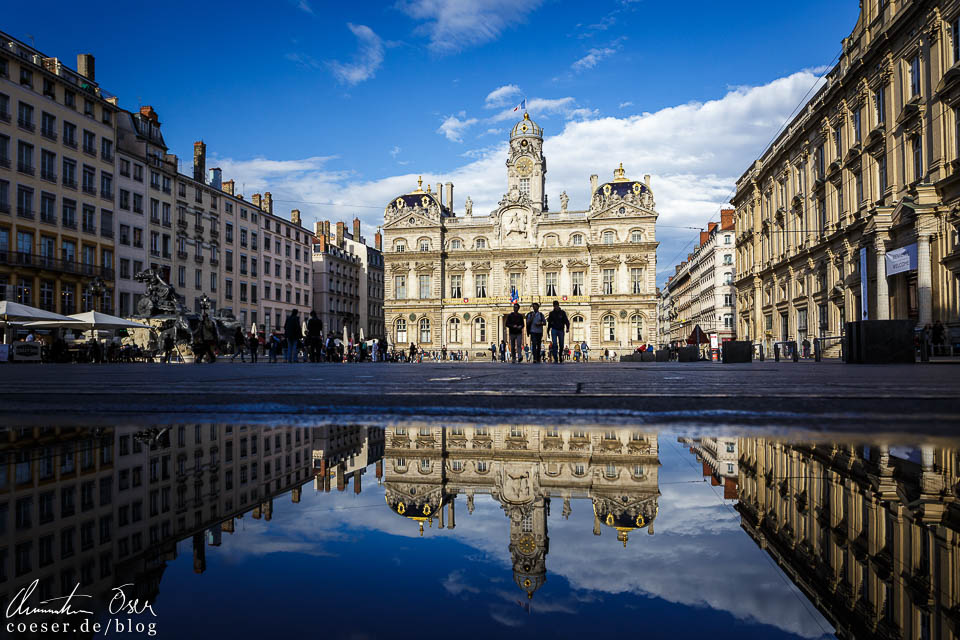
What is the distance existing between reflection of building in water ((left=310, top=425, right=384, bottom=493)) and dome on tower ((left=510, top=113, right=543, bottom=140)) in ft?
183

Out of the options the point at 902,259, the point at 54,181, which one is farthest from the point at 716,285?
the point at 54,181

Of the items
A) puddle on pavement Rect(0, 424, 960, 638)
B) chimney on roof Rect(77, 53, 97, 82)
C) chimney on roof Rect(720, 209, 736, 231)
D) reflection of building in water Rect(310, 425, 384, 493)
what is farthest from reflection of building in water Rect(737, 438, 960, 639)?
chimney on roof Rect(720, 209, 736, 231)

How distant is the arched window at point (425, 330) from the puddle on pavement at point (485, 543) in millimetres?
51471

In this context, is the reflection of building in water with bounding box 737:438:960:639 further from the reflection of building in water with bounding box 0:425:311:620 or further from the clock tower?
the clock tower

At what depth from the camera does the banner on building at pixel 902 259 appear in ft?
59.8

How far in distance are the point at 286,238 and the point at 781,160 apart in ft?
128

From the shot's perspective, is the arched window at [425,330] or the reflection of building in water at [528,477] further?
the arched window at [425,330]

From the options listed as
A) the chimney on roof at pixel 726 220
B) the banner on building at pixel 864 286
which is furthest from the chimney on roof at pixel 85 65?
the chimney on roof at pixel 726 220

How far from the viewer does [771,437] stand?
171cm

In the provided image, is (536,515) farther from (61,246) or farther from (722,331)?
(722,331)

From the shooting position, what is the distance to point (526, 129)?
5541cm

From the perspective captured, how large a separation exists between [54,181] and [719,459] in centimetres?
3691

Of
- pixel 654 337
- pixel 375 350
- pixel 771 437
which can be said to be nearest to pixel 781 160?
pixel 654 337

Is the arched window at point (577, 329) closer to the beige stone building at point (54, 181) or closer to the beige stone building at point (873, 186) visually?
the beige stone building at point (873, 186)
